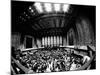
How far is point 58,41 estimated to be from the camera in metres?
2.61

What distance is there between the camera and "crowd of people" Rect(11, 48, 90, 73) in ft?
8.09

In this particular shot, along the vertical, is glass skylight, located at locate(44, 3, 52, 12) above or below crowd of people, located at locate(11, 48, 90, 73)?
above

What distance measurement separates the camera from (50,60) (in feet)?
8.43

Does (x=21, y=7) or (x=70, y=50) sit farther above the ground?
(x=21, y=7)

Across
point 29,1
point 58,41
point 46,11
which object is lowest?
point 58,41

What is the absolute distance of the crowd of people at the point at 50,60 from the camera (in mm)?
2465

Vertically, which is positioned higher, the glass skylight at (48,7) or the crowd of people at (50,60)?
the glass skylight at (48,7)

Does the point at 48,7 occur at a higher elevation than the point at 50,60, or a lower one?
higher

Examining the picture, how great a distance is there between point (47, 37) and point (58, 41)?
0.73 feet
